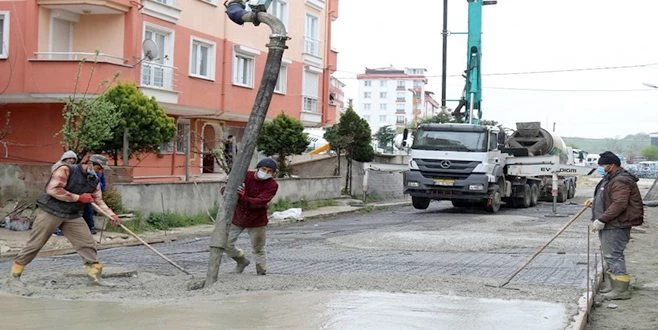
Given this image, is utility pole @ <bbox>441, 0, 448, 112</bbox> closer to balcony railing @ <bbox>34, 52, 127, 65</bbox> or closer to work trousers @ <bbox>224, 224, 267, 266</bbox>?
balcony railing @ <bbox>34, 52, 127, 65</bbox>

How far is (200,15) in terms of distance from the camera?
27.9 m

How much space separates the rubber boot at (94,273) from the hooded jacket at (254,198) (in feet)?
5.90

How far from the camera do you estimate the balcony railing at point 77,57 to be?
2239 cm

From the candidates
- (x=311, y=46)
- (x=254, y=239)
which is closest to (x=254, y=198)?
(x=254, y=239)

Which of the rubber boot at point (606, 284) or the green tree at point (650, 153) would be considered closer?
the rubber boot at point (606, 284)

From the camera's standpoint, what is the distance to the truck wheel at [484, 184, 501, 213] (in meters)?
24.4

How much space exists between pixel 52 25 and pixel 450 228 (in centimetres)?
1310

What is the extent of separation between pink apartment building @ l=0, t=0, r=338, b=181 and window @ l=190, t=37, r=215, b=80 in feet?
0.12

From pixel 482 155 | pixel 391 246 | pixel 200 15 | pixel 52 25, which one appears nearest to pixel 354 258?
pixel 391 246

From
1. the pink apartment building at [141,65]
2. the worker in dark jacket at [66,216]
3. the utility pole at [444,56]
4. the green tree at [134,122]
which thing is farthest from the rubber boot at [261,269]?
the utility pole at [444,56]

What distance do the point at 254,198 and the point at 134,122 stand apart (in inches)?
378

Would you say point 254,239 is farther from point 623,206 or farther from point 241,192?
point 623,206

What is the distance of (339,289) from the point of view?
916 centimetres

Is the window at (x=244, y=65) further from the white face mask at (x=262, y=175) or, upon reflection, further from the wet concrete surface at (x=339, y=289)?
the white face mask at (x=262, y=175)
